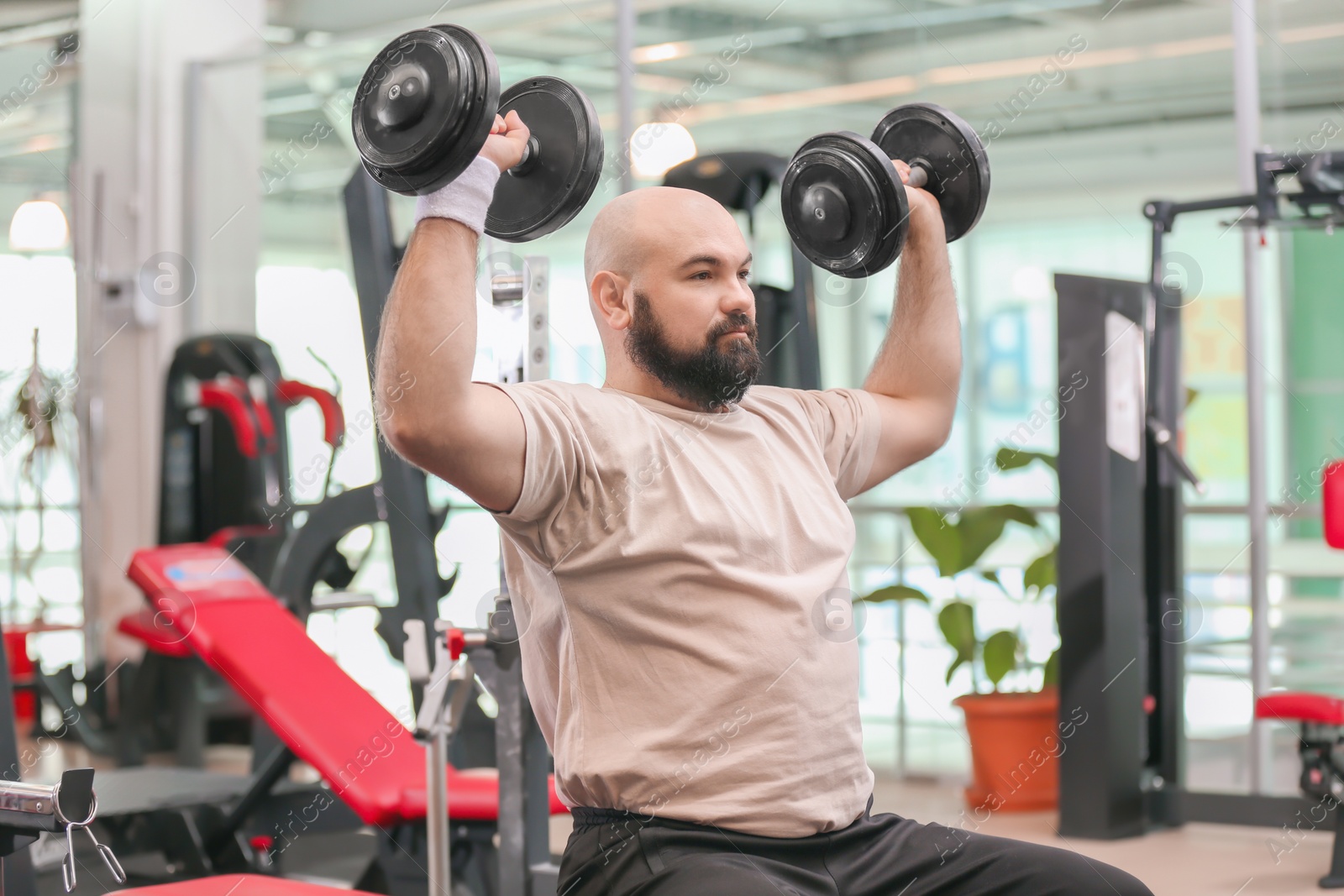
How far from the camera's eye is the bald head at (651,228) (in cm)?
175

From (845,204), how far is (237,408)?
3779 mm

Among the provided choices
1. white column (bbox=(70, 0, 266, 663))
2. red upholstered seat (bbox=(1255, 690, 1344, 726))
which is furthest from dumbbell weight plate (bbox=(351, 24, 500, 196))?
white column (bbox=(70, 0, 266, 663))

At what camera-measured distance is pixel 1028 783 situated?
4.39m

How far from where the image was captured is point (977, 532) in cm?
451

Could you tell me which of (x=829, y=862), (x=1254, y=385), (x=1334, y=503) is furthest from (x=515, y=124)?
(x=1254, y=385)

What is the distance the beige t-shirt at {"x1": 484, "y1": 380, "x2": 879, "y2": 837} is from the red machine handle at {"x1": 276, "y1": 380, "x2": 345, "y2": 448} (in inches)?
124

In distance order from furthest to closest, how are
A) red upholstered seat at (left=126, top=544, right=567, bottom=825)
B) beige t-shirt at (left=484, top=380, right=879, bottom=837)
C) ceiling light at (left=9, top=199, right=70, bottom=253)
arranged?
1. ceiling light at (left=9, top=199, right=70, bottom=253)
2. red upholstered seat at (left=126, top=544, right=567, bottom=825)
3. beige t-shirt at (left=484, top=380, right=879, bottom=837)

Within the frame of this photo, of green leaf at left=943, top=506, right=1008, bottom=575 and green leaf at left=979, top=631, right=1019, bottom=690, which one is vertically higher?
green leaf at left=943, top=506, right=1008, bottom=575

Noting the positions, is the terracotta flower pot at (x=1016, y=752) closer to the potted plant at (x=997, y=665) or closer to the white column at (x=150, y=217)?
the potted plant at (x=997, y=665)

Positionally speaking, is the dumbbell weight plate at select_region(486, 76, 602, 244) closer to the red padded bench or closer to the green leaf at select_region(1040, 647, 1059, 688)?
the red padded bench

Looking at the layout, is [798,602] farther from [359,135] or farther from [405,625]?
[405,625]

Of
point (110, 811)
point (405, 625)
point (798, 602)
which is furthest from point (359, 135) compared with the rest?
point (110, 811)

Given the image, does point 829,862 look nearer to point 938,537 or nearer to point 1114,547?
point 1114,547

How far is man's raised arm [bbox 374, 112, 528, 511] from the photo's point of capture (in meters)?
1.42
